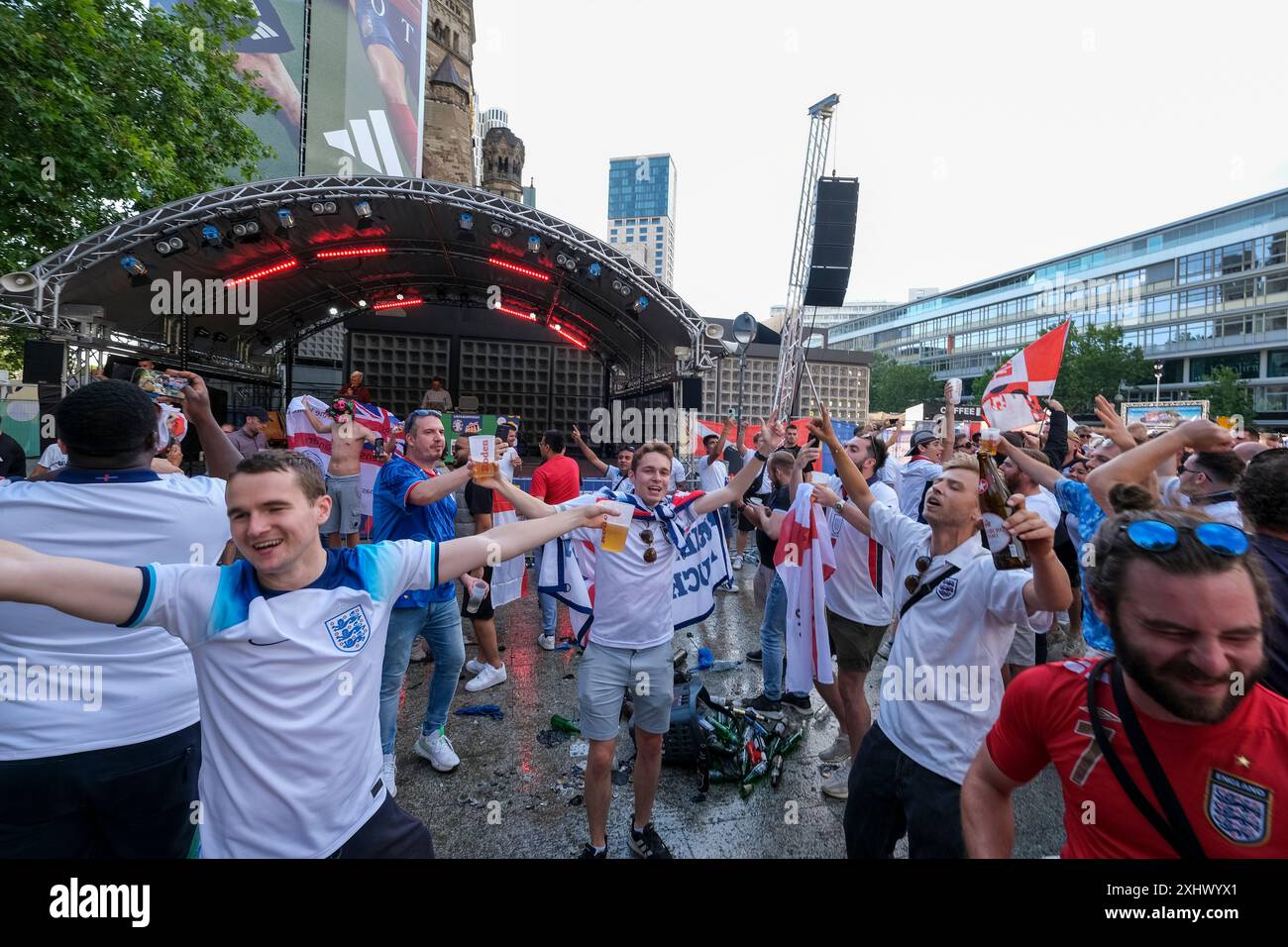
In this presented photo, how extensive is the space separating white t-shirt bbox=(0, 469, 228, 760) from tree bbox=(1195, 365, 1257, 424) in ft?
180

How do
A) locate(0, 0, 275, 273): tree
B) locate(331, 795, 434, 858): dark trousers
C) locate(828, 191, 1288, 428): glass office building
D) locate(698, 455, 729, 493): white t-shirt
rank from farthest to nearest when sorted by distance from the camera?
locate(828, 191, 1288, 428): glass office building < locate(0, 0, 275, 273): tree < locate(698, 455, 729, 493): white t-shirt < locate(331, 795, 434, 858): dark trousers

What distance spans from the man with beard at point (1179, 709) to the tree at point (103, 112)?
1360 cm

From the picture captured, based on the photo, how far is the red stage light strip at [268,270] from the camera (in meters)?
12.5

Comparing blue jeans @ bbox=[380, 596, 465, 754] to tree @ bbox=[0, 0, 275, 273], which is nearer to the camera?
blue jeans @ bbox=[380, 596, 465, 754]

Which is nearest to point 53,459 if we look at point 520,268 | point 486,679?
point 486,679

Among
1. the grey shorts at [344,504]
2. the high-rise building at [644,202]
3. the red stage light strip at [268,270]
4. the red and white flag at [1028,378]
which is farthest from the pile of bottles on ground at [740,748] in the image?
the high-rise building at [644,202]

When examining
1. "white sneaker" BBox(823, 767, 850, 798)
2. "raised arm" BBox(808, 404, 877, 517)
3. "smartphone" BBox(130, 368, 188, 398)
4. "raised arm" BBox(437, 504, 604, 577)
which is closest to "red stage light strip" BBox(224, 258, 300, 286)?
"smartphone" BBox(130, 368, 188, 398)

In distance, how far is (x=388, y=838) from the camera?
69.9 inches

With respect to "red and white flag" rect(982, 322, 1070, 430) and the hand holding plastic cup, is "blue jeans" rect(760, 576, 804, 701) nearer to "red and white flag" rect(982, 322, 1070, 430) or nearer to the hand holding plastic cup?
the hand holding plastic cup

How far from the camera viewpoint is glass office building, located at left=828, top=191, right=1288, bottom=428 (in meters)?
44.7

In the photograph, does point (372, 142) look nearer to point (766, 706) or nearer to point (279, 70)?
point (279, 70)

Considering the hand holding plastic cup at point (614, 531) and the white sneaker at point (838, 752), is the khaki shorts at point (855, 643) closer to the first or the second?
the white sneaker at point (838, 752)
